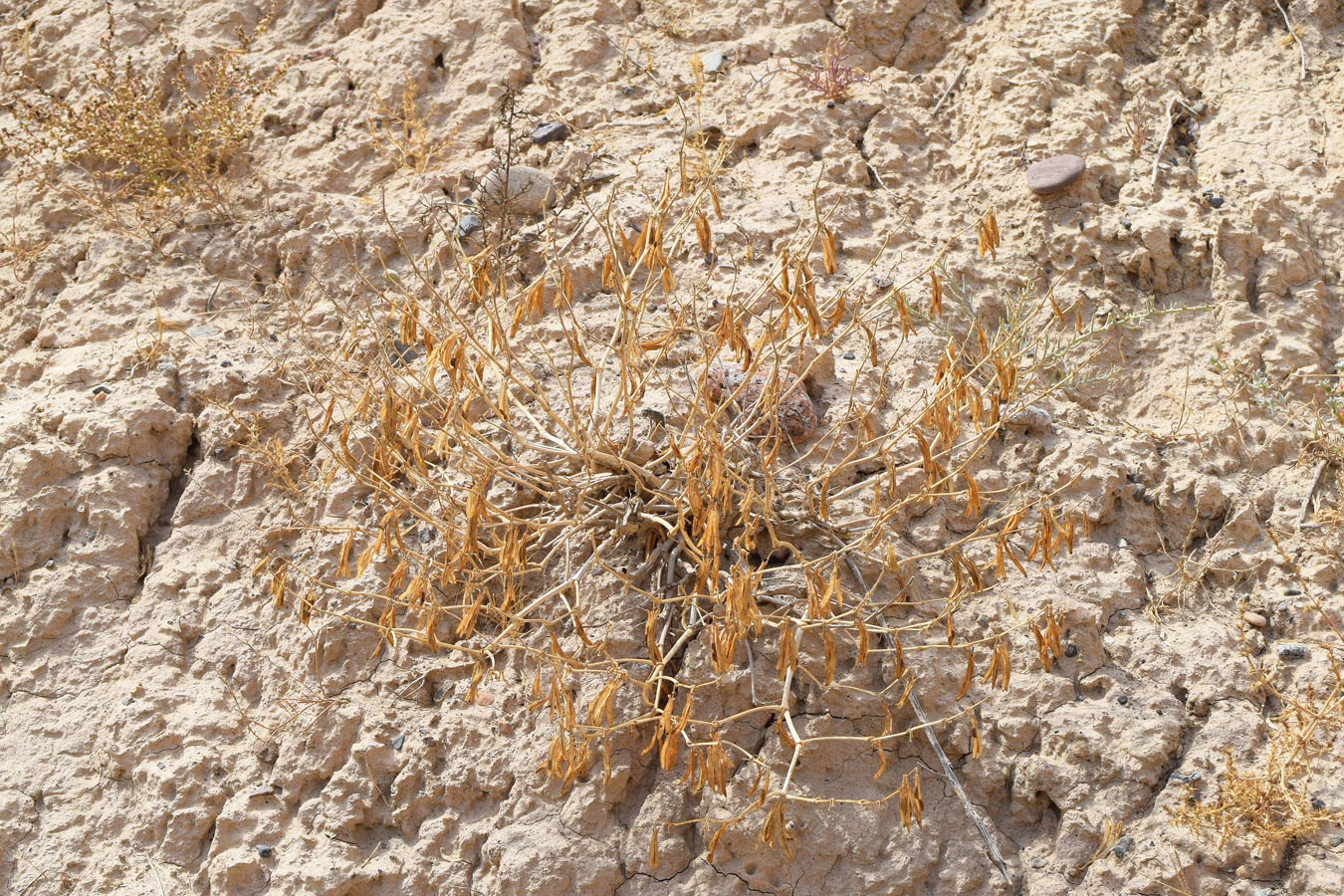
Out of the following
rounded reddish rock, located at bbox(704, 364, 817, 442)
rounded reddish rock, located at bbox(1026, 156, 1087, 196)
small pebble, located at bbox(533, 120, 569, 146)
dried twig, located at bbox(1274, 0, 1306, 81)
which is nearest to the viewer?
rounded reddish rock, located at bbox(704, 364, 817, 442)

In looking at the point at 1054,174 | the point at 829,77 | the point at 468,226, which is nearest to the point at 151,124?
the point at 468,226

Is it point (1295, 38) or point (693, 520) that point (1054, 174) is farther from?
point (693, 520)

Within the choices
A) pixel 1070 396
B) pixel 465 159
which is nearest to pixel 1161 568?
pixel 1070 396

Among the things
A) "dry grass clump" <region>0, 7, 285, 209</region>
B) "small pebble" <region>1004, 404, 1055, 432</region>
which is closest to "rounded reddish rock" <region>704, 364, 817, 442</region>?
"small pebble" <region>1004, 404, 1055, 432</region>

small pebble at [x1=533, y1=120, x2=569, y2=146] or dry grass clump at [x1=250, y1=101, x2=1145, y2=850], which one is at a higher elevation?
small pebble at [x1=533, y1=120, x2=569, y2=146]

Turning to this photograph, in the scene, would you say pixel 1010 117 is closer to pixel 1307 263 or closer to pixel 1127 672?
pixel 1307 263

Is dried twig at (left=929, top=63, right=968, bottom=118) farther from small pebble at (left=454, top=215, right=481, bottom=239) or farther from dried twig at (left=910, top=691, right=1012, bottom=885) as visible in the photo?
dried twig at (left=910, top=691, right=1012, bottom=885)

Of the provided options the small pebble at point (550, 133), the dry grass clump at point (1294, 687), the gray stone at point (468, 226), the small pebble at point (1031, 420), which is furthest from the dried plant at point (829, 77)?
the dry grass clump at point (1294, 687)
